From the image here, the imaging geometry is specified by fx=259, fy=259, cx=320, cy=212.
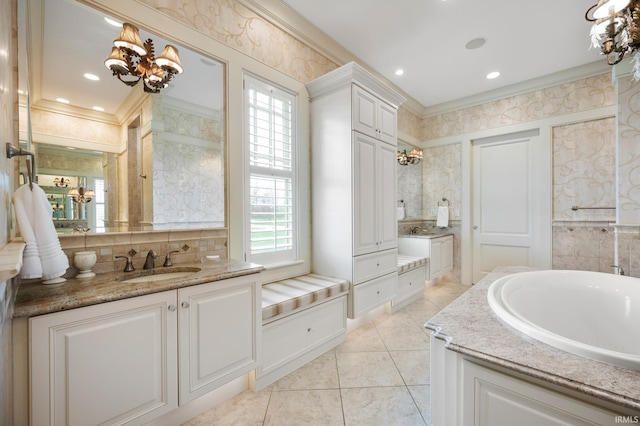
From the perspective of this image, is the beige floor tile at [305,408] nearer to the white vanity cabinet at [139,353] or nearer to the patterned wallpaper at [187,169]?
the white vanity cabinet at [139,353]

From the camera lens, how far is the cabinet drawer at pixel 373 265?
2.38 m

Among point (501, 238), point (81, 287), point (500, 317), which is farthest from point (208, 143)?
point (501, 238)

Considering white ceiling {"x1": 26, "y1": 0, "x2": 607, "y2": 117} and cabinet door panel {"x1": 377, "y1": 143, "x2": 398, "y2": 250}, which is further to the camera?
cabinet door panel {"x1": 377, "y1": 143, "x2": 398, "y2": 250}

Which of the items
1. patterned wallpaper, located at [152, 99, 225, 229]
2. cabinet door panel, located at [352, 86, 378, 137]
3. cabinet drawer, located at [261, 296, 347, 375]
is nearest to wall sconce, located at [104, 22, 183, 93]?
patterned wallpaper, located at [152, 99, 225, 229]

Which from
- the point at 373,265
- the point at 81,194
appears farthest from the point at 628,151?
the point at 81,194

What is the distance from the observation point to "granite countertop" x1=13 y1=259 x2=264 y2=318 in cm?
96

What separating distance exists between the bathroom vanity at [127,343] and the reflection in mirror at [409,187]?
321 cm

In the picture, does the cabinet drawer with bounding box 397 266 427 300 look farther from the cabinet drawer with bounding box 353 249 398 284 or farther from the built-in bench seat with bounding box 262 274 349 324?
the built-in bench seat with bounding box 262 274 349 324

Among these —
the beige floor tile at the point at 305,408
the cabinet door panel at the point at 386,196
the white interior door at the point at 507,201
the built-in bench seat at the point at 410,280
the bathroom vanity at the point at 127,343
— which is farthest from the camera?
the white interior door at the point at 507,201

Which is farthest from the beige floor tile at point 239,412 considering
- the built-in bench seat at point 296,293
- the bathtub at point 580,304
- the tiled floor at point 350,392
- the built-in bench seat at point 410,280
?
the built-in bench seat at point 410,280

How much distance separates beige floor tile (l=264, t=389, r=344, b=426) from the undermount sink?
975mm

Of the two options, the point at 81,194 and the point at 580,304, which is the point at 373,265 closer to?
the point at 580,304

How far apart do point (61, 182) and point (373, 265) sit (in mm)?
2359

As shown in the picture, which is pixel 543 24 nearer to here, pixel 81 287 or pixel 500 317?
pixel 500 317
